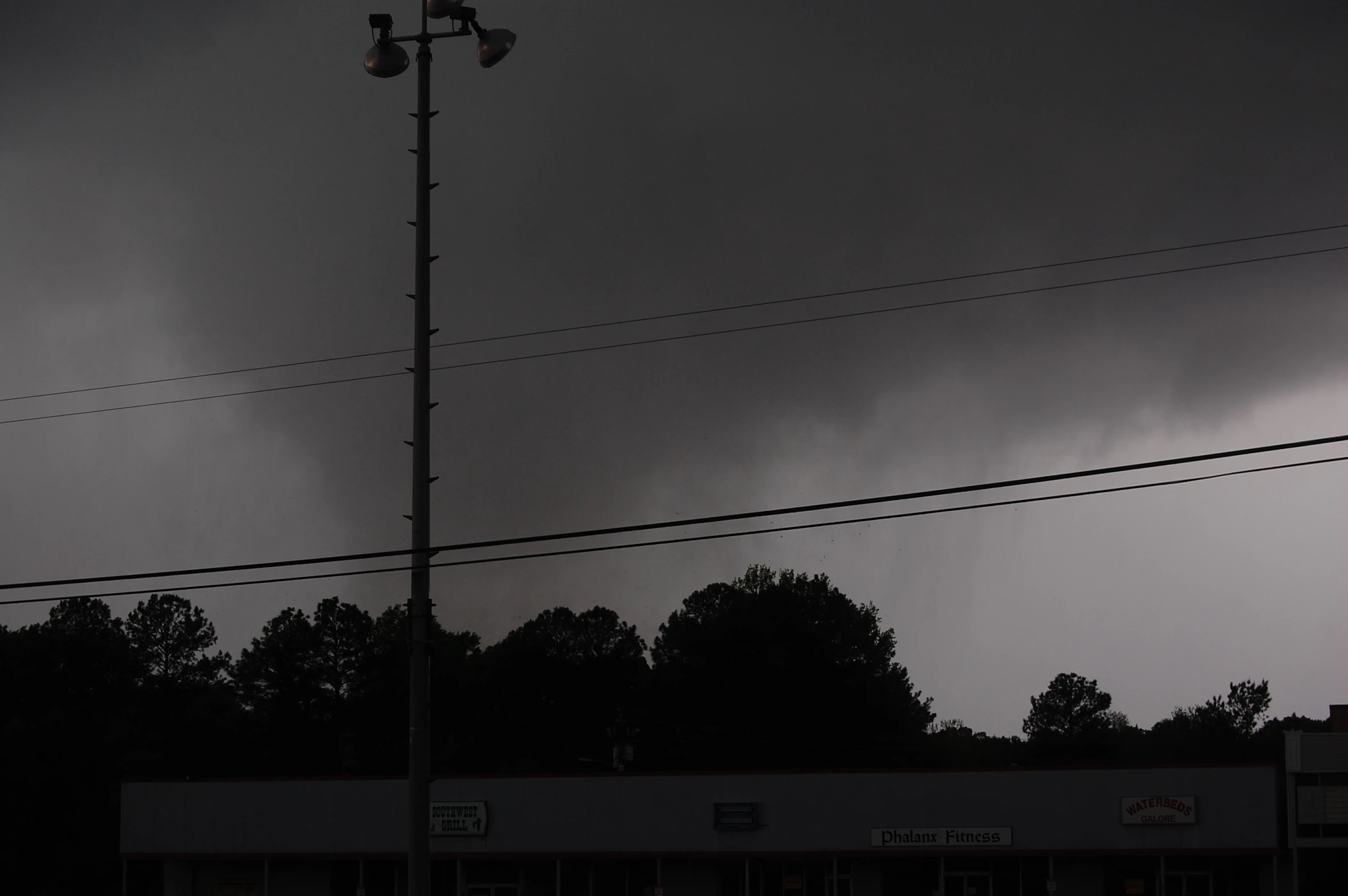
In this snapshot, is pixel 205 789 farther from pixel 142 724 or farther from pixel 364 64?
pixel 142 724

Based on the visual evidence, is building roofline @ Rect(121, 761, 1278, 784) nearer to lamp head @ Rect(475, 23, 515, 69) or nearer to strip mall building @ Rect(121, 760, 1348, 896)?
strip mall building @ Rect(121, 760, 1348, 896)

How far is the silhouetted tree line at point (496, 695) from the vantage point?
86.0m

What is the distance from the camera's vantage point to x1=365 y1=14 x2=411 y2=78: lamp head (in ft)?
51.8

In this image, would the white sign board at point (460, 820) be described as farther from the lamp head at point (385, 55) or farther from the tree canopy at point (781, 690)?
the tree canopy at point (781, 690)

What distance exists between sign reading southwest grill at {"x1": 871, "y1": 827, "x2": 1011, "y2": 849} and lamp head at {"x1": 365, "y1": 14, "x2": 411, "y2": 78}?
98.2ft

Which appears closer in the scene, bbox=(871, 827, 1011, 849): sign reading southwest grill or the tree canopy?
bbox=(871, 827, 1011, 849): sign reading southwest grill

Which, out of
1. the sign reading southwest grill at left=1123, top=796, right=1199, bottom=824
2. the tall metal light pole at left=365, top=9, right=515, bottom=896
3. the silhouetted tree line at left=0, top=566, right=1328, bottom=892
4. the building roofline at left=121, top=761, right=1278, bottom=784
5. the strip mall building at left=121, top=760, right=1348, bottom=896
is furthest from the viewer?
→ the silhouetted tree line at left=0, top=566, right=1328, bottom=892

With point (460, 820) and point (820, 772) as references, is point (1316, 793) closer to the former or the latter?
point (820, 772)

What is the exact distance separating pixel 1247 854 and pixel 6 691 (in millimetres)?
73124

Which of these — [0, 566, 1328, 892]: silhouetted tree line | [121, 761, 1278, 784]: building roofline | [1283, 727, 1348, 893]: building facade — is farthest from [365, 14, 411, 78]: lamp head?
[0, 566, 1328, 892]: silhouetted tree line

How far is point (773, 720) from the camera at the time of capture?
287ft

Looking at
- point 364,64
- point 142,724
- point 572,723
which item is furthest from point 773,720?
point 364,64

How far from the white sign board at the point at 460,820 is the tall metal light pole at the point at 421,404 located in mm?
28022

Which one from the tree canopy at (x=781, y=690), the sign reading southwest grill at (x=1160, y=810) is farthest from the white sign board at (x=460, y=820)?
the tree canopy at (x=781, y=690)
